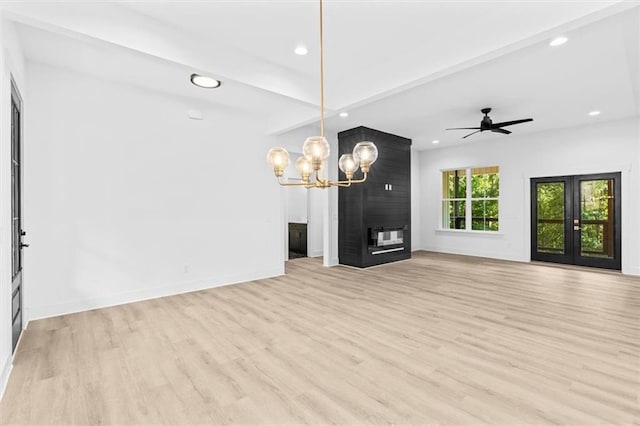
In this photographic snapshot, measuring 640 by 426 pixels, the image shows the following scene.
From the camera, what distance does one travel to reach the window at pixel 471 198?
8.26m

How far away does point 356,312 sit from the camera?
3787mm

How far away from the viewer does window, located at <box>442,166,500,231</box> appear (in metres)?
8.26

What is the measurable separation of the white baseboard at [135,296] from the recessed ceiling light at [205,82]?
2.89 metres

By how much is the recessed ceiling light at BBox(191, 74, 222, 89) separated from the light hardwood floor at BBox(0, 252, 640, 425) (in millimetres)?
2957

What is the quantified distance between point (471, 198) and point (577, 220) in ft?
7.81

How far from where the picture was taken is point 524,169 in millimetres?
7543

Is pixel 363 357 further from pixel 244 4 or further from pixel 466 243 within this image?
pixel 466 243

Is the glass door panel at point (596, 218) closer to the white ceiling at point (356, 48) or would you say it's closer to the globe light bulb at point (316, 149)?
the white ceiling at point (356, 48)

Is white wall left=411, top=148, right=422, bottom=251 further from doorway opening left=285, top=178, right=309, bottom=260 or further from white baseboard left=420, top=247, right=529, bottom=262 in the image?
doorway opening left=285, top=178, right=309, bottom=260

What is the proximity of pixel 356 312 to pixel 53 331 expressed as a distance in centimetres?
324

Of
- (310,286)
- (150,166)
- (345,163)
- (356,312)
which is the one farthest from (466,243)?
(150,166)

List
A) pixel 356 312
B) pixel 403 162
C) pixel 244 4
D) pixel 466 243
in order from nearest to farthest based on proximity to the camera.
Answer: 1. pixel 244 4
2. pixel 356 312
3. pixel 403 162
4. pixel 466 243

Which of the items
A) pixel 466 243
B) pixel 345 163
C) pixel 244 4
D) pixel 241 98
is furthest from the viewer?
pixel 466 243

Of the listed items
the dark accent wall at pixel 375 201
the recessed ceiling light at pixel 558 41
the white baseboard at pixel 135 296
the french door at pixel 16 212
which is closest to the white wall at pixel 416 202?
the dark accent wall at pixel 375 201
